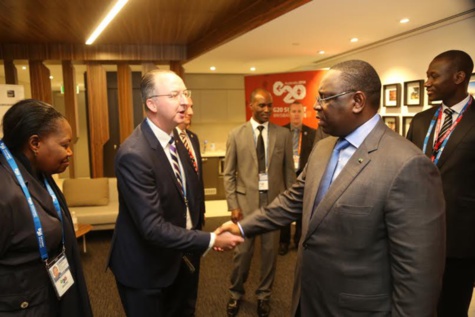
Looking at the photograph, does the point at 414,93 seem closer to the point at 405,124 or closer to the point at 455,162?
the point at 405,124

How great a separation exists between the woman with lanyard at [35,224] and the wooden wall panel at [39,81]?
15.9ft

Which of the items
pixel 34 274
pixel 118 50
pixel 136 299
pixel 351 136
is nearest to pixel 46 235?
pixel 34 274

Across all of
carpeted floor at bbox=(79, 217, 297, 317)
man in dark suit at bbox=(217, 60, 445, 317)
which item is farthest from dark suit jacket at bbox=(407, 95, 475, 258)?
carpeted floor at bbox=(79, 217, 297, 317)

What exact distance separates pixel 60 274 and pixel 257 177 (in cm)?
182

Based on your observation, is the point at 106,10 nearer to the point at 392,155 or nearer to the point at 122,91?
the point at 122,91

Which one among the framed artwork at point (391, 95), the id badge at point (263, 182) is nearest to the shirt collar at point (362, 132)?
the id badge at point (263, 182)

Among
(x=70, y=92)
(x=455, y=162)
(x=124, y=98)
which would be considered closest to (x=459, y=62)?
(x=455, y=162)

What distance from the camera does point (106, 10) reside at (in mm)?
3773

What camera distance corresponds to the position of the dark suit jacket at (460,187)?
2.07 meters

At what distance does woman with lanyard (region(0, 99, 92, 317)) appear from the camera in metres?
1.32

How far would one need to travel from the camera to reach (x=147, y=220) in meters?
1.70

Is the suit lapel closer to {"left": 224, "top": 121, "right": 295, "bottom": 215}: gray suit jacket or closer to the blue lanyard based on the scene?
the blue lanyard

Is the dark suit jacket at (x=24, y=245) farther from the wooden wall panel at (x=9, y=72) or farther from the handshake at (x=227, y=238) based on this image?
the wooden wall panel at (x=9, y=72)

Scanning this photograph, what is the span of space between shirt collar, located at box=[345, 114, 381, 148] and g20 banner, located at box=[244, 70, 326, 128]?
375 cm
